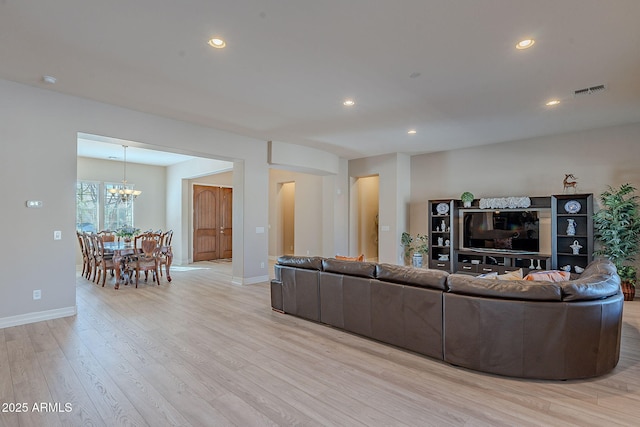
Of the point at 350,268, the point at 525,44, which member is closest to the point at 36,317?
the point at 350,268

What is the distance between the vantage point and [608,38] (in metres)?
2.98

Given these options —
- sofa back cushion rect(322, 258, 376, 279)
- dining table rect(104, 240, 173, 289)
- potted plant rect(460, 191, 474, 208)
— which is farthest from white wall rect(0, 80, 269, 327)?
potted plant rect(460, 191, 474, 208)

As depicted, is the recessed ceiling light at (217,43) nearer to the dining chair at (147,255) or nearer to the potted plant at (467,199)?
the dining chair at (147,255)

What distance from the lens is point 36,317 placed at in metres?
4.16

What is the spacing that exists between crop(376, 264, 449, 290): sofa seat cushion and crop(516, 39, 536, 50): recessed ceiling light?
7.42 ft

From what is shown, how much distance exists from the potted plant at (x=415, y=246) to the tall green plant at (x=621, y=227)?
131 inches

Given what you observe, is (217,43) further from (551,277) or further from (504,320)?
(551,277)

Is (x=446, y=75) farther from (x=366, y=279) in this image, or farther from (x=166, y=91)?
(x=166, y=91)

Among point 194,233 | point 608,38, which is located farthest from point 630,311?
point 194,233

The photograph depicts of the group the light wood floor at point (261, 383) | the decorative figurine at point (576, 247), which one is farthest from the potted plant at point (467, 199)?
the light wood floor at point (261, 383)

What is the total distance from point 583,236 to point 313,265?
16.9ft

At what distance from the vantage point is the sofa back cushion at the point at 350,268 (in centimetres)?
362

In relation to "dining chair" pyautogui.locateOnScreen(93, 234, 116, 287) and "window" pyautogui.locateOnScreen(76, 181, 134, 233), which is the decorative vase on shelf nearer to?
"dining chair" pyautogui.locateOnScreen(93, 234, 116, 287)

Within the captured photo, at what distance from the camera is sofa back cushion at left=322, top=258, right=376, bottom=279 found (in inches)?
142
